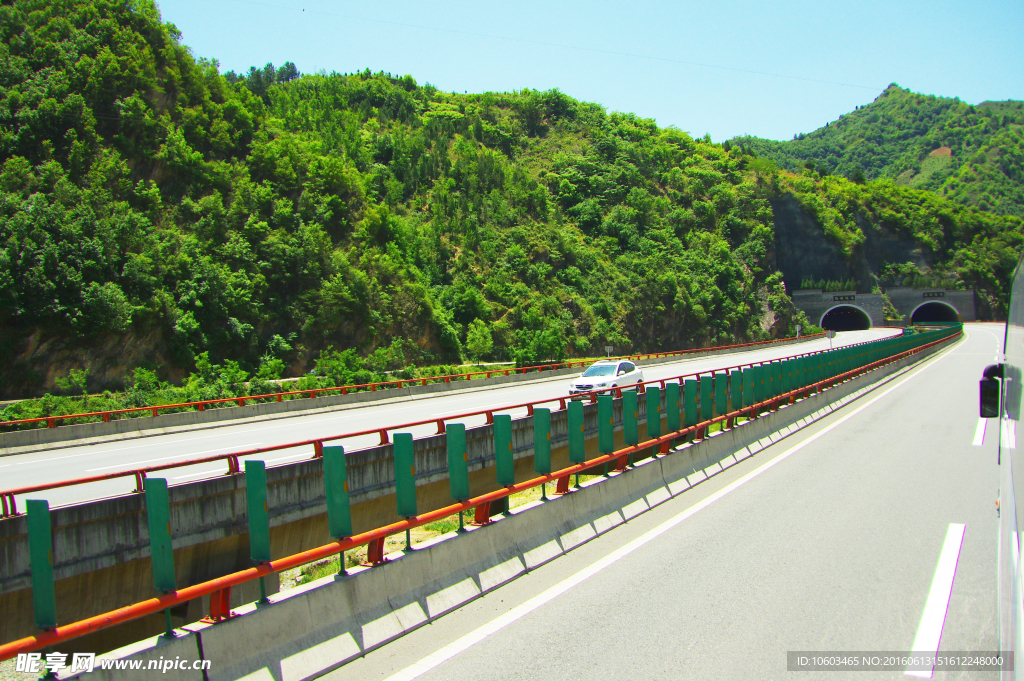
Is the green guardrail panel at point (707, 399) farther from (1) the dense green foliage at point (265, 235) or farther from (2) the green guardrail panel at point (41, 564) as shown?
(1) the dense green foliage at point (265, 235)

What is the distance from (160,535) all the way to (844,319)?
134 m

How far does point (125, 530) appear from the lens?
7.92 m

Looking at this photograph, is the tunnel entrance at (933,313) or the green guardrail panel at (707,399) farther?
the tunnel entrance at (933,313)

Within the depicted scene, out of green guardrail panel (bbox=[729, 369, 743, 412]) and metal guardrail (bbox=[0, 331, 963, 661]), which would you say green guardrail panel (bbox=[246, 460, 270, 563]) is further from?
green guardrail panel (bbox=[729, 369, 743, 412])

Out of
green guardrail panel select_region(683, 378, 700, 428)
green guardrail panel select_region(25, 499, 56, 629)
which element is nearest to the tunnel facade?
green guardrail panel select_region(683, 378, 700, 428)

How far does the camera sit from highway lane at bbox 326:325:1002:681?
17.8 feet

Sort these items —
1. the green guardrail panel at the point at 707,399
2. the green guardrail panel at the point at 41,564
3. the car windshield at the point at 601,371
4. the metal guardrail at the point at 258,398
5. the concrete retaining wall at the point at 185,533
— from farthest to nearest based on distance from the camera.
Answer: the car windshield at the point at 601,371 → the metal guardrail at the point at 258,398 → the green guardrail panel at the point at 707,399 → the concrete retaining wall at the point at 185,533 → the green guardrail panel at the point at 41,564

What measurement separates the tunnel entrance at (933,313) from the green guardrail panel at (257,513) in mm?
134570

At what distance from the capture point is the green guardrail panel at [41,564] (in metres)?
4.49

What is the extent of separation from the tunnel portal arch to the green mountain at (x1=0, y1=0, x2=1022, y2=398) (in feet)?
52.8

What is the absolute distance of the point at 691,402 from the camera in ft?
49.5

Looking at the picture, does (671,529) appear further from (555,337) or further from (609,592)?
(555,337)

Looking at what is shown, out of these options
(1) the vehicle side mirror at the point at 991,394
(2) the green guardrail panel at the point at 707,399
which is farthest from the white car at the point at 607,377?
(1) the vehicle side mirror at the point at 991,394

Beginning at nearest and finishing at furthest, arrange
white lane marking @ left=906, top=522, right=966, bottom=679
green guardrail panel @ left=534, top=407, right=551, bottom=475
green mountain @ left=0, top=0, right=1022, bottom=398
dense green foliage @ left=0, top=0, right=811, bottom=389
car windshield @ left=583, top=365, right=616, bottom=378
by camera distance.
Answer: white lane marking @ left=906, top=522, right=966, bottom=679, green guardrail panel @ left=534, top=407, right=551, bottom=475, car windshield @ left=583, top=365, right=616, bottom=378, green mountain @ left=0, top=0, right=1022, bottom=398, dense green foliage @ left=0, top=0, right=811, bottom=389
